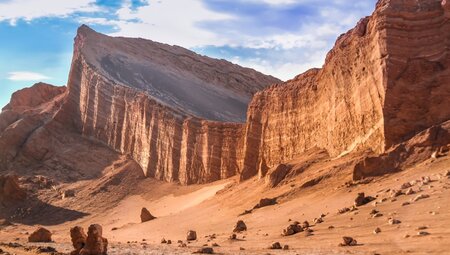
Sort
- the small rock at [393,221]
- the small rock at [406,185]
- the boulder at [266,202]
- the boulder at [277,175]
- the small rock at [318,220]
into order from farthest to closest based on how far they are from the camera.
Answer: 1. the boulder at [277,175]
2. the boulder at [266,202]
3. the small rock at [406,185]
4. the small rock at [318,220]
5. the small rock at [393,221]

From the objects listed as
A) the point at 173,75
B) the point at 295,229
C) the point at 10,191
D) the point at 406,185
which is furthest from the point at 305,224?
the point at 173,75

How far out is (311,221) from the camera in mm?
21359

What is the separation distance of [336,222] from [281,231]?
2.20m

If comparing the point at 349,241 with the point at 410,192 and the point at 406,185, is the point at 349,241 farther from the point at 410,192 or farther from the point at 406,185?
the point at 406,185

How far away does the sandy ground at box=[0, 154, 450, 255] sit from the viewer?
15648 millimetres

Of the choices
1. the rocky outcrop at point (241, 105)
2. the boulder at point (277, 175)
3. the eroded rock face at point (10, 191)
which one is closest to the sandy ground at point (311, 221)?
the boulder at point (277, 175)

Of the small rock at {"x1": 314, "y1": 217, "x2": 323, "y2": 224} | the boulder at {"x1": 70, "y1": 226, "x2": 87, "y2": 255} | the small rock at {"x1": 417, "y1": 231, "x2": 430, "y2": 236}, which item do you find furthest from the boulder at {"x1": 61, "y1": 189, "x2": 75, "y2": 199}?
the small rock at {"x1": 417, "y1": 231, "x2": 430, "y2": 236}

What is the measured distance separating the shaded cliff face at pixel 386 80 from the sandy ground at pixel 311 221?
9.86 feet

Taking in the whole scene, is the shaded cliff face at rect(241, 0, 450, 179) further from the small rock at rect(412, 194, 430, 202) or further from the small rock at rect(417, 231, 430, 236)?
the small rock at rect(417, 231, 430, 236)

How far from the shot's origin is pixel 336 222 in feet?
64.6

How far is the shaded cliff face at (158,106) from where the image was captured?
48406mm

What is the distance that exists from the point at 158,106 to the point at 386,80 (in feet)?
103

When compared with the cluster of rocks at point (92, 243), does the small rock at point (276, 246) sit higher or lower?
lower

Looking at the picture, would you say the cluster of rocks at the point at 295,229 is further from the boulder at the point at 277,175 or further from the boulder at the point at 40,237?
the boulder at the point at 40,237
